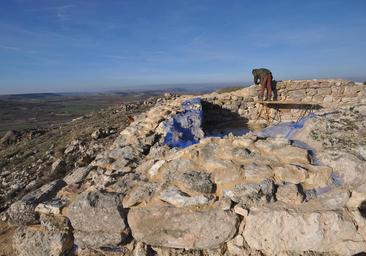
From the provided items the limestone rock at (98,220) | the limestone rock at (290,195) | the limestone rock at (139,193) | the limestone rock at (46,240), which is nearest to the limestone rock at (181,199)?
the limestone rock at (139,193)

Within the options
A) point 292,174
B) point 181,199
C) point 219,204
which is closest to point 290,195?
point 292,174

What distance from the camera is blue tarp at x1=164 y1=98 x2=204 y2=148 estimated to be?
27.4 ft

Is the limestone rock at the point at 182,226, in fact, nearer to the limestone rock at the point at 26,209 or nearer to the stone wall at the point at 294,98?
the limestone rock at the point at 26,209

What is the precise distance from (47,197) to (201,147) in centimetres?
311

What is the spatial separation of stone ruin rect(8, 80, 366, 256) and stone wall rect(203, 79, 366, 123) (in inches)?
232

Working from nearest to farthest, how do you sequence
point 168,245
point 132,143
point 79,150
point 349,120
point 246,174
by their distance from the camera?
1. point 168,245
2. point 246,174
3. point 349,120
4. point 132,143
5. point 79,150

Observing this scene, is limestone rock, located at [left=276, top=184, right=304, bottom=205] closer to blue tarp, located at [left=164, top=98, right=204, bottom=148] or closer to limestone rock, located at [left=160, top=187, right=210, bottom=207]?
limestone rock, located at [left=160, top=187, right=210, bottom=207]

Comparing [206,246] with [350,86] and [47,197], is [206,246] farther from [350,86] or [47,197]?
[350,86]

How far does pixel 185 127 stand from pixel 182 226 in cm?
467

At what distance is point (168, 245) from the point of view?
16.8ft

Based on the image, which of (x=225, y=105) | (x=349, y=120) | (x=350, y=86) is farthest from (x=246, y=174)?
(x=350, y=86)

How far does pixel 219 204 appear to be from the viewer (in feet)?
16.9

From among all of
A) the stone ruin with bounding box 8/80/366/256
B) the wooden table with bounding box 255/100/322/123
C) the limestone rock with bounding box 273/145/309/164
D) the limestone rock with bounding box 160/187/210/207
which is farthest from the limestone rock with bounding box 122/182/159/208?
the wooden table with bounding box 255/100/322/123

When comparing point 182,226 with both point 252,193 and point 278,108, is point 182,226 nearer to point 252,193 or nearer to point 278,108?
point 252,193
